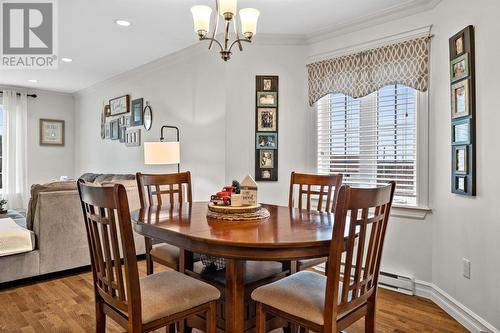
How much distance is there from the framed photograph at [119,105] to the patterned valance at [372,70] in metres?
3.12

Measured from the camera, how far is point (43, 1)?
3045mm

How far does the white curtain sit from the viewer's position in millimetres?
6219

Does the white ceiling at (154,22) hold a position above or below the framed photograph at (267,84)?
above

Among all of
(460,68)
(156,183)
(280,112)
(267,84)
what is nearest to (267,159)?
(280,112)

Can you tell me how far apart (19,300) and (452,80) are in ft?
12.5

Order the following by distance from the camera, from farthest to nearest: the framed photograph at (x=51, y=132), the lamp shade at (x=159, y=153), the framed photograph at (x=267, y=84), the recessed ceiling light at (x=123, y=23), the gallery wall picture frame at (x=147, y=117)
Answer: the framed photograph at (x=51, y=132) < the gallery wall picture frame at (x=147, y=117) < the lamp shade at (x=159, y=153) < the framed photograph at (x=267, y=84) < the recessed ceiling light at (x=123, y=23)

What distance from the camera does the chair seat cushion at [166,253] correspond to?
2.14 metres

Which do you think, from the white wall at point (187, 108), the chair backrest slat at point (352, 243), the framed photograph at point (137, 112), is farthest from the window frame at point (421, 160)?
the framed photograph at point (137, 112)

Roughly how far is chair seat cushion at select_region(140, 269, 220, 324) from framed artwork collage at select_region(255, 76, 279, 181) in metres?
2.20

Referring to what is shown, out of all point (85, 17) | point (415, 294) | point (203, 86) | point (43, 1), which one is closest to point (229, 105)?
point (203, 86)

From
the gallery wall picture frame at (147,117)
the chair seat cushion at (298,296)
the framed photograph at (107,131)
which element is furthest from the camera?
the framed photograph at (107,131)

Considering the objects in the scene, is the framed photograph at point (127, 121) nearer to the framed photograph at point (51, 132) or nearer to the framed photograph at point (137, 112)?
the framed photograph at point (137, 112)

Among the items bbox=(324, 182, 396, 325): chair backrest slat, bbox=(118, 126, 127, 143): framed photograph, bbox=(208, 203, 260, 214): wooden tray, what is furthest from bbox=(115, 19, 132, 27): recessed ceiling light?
bbox=(324, 182, 396, 325): chair backrest slat

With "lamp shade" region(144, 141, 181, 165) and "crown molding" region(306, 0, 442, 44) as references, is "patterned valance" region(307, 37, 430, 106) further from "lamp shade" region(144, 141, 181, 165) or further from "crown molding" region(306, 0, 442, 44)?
"lamp shade" region(144, 141, 181, 165)
